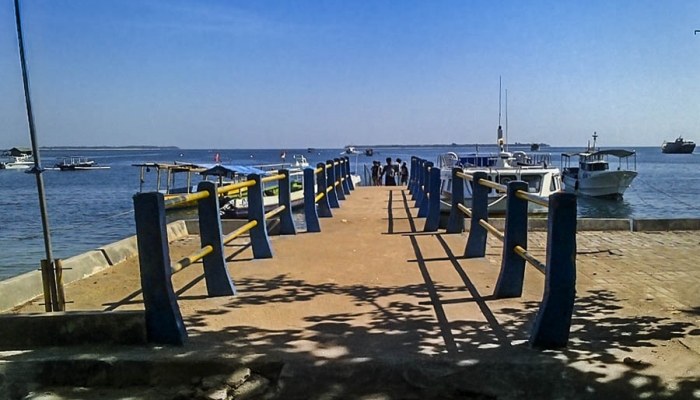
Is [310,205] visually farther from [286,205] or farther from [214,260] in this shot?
[214,260]

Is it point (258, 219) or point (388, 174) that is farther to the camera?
point (388, 174)

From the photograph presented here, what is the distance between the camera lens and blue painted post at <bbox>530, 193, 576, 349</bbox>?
3.53 meters

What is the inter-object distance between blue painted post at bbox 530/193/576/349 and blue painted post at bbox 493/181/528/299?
1.21 meters

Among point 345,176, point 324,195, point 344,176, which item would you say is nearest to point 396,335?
point 324,195

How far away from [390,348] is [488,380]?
0.72 meters

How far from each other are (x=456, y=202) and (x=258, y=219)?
3.32 meters

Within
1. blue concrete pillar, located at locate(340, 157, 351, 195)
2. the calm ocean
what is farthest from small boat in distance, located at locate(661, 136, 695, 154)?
blue concrete pillar, located at locate(340, 157, 351, 195)

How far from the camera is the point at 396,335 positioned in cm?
388

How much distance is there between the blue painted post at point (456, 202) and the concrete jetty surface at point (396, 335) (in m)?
1.76

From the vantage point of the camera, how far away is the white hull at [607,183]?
38447 millimetres

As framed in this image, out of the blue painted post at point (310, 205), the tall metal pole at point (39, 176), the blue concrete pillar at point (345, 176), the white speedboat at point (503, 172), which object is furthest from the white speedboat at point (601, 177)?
the tall metal pole at point (39, 176)

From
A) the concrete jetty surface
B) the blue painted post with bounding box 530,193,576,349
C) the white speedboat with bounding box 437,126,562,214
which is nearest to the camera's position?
the concrete jetty surface

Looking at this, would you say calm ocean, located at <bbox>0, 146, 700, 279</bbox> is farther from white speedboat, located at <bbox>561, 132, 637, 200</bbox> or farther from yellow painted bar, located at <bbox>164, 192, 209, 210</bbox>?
yellow painted bar, located at <bbox>164, 192, 209, 210</bbox>

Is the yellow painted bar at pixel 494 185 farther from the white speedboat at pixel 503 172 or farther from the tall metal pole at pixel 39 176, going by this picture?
the white speedboat at pixel 503 172
